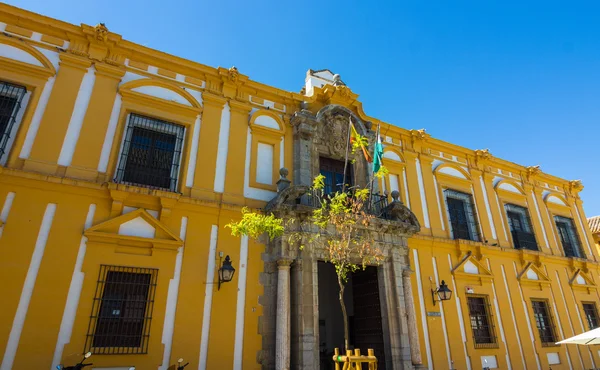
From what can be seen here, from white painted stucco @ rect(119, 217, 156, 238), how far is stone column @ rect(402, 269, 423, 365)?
6211 millimetres

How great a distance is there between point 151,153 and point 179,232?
202 cm

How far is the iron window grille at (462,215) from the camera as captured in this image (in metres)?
12.5

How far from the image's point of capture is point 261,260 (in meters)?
8.70

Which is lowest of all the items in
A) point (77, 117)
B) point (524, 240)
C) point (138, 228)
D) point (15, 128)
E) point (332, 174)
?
point (138, 228)

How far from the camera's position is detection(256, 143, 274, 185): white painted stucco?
9.73m

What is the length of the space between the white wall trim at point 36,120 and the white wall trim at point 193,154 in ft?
9.88

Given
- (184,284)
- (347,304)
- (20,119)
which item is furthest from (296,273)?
(20,119)

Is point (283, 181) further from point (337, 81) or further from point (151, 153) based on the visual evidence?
point (337, 81)

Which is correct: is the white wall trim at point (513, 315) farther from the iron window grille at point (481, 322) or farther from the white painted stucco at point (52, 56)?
the white painted stucco at point (52, 56)

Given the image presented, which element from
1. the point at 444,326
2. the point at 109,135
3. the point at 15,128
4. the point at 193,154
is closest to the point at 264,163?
the point at 193,154

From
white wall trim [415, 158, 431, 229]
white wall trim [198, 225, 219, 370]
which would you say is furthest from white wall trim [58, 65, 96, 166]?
white wall trim [415, 158, 431, 229]

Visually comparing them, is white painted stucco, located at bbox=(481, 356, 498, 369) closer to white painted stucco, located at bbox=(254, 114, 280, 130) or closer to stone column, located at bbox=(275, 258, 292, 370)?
stone column, located at bbox=(275, 258, 292, 370)

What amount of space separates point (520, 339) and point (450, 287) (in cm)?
285

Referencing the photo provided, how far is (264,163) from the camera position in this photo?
392 inches
